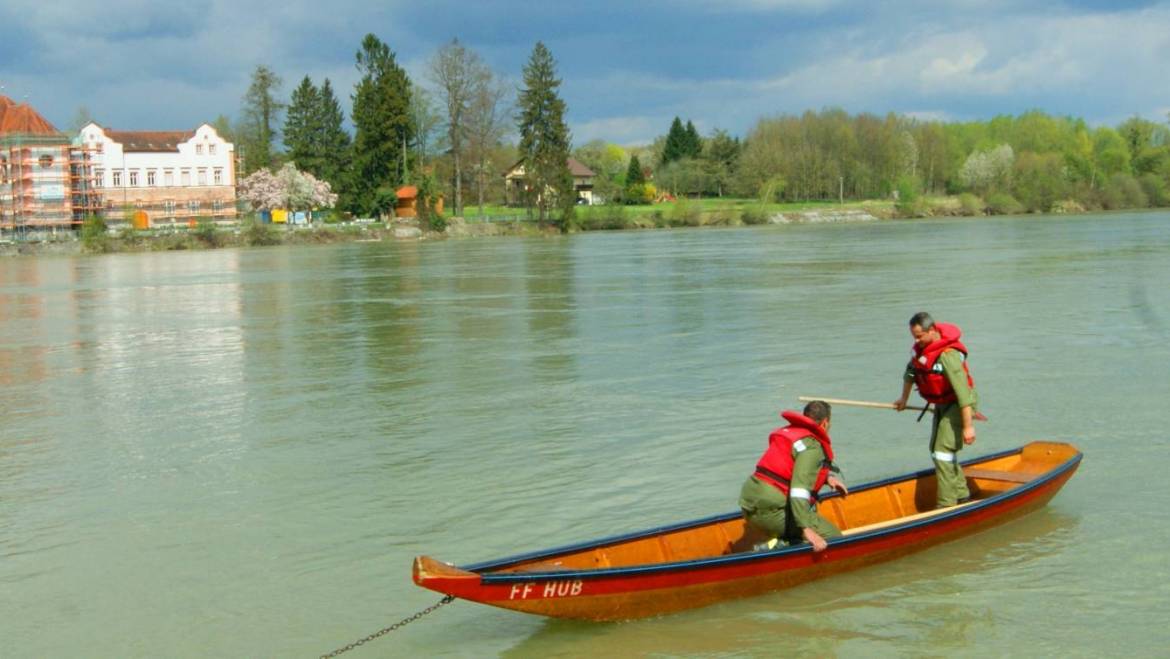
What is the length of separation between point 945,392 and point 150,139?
319ft

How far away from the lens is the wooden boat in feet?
21.6

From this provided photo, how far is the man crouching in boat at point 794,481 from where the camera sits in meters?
7.54

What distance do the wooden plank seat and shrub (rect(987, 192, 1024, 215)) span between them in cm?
10106

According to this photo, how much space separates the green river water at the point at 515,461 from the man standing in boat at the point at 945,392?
1.68 feet

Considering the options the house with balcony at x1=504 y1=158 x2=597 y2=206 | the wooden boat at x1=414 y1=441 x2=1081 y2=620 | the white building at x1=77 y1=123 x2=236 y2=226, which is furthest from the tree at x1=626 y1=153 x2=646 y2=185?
the wooden boat at x1=414 y1=441 x2=1081 y2=620

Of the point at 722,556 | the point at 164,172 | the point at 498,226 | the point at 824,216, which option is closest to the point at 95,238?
the point at 164,172

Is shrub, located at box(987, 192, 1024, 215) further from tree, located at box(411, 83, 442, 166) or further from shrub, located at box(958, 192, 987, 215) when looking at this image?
tree, located at box(411, 83, 442, 166)

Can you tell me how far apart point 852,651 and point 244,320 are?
23277 millimetres

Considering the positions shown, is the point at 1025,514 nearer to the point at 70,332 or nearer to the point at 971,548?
the point at 971,548

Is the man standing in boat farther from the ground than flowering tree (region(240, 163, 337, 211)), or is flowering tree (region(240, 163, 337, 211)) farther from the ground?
flowering tree (region(240, 163, 337, 211))

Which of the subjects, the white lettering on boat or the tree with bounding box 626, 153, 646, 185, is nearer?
the white lettering on boat

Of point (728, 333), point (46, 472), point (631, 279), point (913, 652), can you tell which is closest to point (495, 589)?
point (913, 652)

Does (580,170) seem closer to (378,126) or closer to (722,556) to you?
(378,126)

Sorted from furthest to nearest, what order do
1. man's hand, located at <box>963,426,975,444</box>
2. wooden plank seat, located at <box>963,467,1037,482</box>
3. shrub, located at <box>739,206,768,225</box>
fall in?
shrub, located at <box>739,206,768,225</box>, wooden plank seat, located at <box>963,467,1037,482</box>, man's hand, located at <box>963,426,975,444</box>
